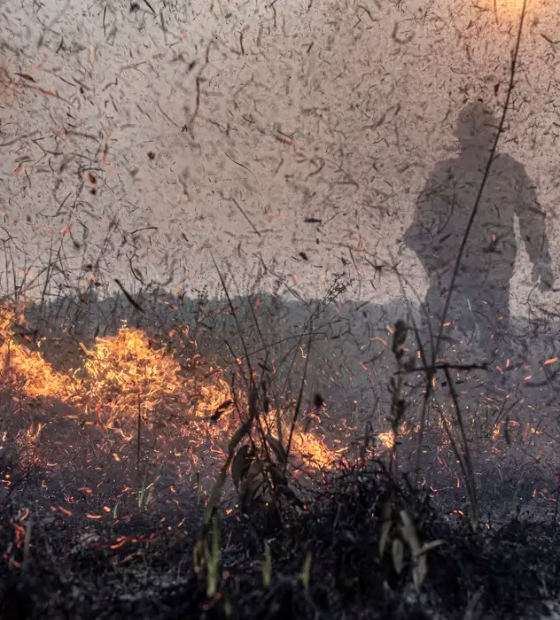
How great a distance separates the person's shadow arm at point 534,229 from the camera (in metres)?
3.45

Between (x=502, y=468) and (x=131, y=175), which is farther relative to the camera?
(x=131, y=175)

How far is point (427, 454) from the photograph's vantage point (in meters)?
3.10

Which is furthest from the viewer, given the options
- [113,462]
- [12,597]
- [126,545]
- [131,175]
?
[131,175]

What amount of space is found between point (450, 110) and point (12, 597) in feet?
9.28

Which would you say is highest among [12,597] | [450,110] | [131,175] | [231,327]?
[450,110]

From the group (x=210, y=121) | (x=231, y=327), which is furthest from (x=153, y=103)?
(x=231, y=327)

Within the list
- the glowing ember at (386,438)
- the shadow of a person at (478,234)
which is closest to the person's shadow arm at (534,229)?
the shadow of a person at (478,234)

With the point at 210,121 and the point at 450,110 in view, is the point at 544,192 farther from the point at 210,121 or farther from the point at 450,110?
the point at 210,121

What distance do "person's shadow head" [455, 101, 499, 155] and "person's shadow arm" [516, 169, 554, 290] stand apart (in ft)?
0.79

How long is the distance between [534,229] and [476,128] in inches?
23.3

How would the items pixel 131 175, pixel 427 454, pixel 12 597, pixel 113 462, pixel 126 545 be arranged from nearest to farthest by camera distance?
1. pixel 12 597
2. pixel 126 545
3. pixel 113 462
4. pixel 427 454
5. pixel 131 175

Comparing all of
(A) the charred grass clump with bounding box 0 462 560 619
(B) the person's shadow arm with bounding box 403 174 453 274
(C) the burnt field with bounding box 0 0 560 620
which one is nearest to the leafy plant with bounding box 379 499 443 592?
(A) the charred grass clump with bounding box 0 462 560 619

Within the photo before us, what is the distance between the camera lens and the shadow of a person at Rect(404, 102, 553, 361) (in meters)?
3.45

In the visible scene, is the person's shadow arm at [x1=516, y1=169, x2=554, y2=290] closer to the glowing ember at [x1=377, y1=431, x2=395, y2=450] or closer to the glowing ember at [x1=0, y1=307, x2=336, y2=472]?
the glowing ember at [x1=377, y1=431, x2=395, y2=450]
